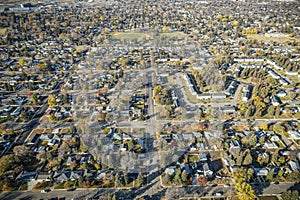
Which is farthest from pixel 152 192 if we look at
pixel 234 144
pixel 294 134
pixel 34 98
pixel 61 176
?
pixel 34 98

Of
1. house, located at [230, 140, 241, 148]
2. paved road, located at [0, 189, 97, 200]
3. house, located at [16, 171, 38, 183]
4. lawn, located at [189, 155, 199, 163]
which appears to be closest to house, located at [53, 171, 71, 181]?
paved road, located at [0, 189, 97, 200]

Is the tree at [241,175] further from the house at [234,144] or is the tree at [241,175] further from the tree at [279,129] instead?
the tree at [279,129]

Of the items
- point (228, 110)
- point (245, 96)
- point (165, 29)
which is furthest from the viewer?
point (165, 29)

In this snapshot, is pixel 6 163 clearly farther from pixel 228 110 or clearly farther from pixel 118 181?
pixel 228 110

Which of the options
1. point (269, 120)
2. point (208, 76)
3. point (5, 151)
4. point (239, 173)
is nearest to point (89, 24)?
point (208, 76)

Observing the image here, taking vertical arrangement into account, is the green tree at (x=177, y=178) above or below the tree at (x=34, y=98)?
below

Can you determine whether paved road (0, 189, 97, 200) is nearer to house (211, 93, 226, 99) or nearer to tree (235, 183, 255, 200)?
tree (235, 183, 255, 200)

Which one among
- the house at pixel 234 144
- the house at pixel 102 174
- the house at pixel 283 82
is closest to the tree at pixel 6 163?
the house at pixel 102 174

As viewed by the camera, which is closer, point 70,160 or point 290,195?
point 290,195
